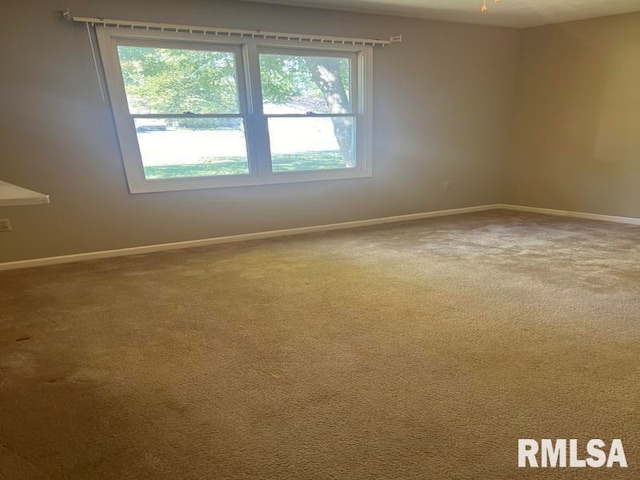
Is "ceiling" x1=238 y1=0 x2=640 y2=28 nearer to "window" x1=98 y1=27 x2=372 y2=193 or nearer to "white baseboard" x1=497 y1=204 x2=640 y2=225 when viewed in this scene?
"window" x1=98 y1=27 x2=372 y2=193

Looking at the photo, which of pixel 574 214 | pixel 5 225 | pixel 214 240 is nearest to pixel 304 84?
pixel 214 240

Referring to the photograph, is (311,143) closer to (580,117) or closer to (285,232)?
(285,232)

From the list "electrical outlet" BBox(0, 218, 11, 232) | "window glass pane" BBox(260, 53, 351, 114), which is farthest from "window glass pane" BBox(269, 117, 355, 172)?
"electrical outlet" BBox(0, 218, 11, 232)

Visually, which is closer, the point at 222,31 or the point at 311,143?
the point at 222,31

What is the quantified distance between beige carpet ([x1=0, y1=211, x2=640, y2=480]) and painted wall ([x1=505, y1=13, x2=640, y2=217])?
5.40 feet

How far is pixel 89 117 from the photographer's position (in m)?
3.07

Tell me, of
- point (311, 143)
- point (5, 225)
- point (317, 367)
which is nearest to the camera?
point (317, 367)

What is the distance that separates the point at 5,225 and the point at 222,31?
101 inches

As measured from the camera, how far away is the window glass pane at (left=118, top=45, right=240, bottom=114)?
124 inches

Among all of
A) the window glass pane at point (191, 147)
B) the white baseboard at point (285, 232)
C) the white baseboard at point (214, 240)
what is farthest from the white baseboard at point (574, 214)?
the window glass pane at point (191, 147)

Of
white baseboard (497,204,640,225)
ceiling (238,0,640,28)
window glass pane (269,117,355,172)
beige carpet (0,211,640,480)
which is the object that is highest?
ceiling (238,0,640,28)

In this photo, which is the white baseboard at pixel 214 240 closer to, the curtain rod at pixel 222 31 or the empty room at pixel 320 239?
the empty room at pixel 320 239

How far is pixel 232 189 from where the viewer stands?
3.71 metres

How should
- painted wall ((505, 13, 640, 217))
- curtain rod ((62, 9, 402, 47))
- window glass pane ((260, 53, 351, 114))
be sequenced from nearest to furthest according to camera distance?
curtain rod ((62, 9, 402, 47))
window glass pane ((260, 53, 351, 114))
painted wall ((505, 13, 640, 217))
